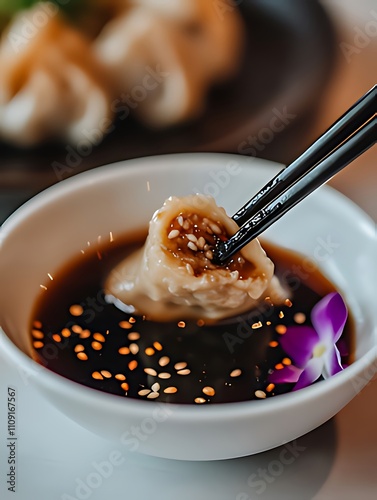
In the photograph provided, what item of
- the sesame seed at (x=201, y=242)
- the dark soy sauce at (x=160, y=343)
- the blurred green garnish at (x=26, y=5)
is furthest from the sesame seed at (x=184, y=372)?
the blurred green garnish at (x=26, y=5)

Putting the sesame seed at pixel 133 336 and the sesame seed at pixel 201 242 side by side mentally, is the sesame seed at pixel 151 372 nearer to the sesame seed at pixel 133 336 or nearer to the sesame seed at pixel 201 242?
the sesame seed at pixel 133 336

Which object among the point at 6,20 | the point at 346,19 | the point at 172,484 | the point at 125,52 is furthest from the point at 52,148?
the point at 346,19

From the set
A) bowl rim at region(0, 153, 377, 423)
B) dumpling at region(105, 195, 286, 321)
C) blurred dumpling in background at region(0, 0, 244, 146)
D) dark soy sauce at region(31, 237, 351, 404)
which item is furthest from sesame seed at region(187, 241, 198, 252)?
blurred dumpling in background at region(0, 0, 244, 146)

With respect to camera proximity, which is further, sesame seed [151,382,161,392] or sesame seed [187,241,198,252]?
sesame seed [187,241,198,252]

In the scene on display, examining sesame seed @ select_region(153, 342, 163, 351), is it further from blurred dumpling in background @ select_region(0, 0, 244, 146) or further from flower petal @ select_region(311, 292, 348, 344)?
blurred dumpling in background @ select_region(0, 0, 244, 146)

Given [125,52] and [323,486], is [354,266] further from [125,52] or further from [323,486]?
[125,52]

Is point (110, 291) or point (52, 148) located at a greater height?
point (110, 291)

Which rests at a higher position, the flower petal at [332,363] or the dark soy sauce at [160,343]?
the flower petal at [332,363]
